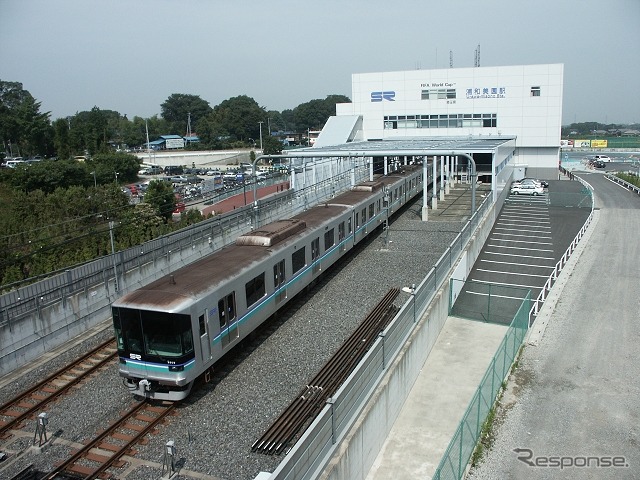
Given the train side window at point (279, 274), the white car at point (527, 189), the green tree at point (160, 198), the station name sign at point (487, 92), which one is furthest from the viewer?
the station name sign at point (487, 92)

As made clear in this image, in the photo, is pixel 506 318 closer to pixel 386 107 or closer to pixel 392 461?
pixel 392 461

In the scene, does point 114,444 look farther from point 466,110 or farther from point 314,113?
point 314,113

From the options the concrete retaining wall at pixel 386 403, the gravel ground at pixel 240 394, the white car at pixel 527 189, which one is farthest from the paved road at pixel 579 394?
the white car at pixel 527 189

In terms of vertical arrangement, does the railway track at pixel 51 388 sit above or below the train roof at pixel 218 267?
below

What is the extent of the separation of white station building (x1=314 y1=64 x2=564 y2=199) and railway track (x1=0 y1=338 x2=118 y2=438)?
116 ft

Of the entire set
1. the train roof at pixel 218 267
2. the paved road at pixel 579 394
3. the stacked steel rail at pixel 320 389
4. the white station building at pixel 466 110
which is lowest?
the paved road at pixel 579 394

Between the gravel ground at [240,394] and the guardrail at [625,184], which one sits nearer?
the gravel ground at [240,394]

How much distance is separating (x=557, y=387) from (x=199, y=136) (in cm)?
10602

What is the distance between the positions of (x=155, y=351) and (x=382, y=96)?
45676mm

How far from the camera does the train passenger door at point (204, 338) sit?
10172 millimetres

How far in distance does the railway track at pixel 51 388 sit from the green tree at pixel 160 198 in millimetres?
19458

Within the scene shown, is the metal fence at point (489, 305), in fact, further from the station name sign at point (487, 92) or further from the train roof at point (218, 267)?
the station name sign at point (487, 92)

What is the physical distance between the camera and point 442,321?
49.8 feet

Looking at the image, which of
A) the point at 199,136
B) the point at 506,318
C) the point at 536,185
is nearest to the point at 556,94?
the point at 536,185
